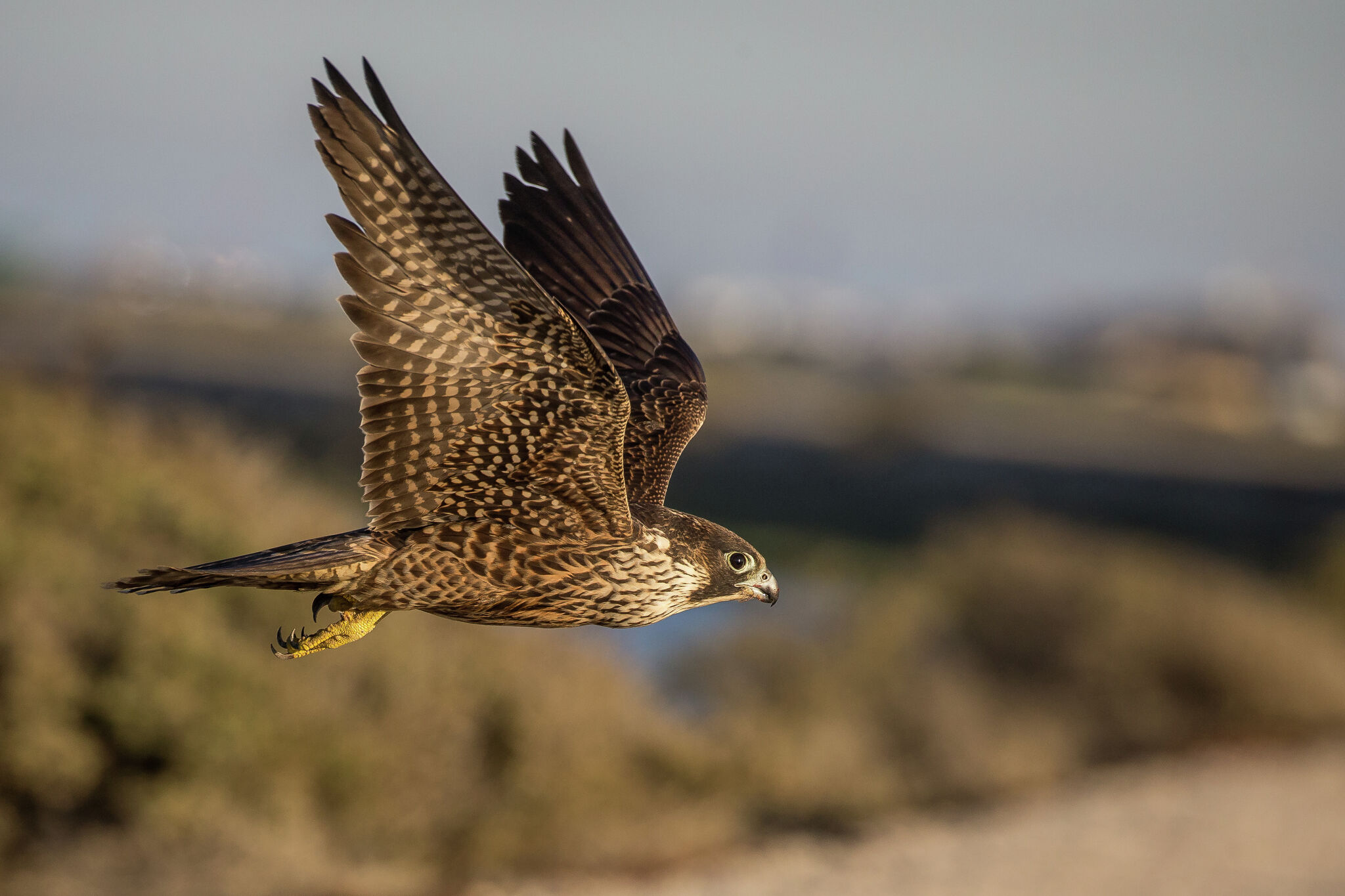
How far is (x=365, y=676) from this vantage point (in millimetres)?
10422

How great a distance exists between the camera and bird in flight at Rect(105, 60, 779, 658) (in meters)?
3.28

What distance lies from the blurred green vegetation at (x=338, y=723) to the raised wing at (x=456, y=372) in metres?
6.42

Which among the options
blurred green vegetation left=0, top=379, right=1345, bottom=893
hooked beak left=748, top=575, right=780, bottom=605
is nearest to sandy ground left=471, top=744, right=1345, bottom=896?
blurred green vegetation left=0, top=379, right=1345, bottom=893

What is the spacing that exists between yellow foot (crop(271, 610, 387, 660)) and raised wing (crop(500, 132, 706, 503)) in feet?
4.52

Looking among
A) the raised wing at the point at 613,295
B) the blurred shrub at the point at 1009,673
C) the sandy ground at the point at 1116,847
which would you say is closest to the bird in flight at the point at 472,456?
the raised wing at the point at 613,295

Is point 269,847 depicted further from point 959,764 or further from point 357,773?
point 959,764

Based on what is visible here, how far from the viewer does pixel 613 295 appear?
17.8 feet

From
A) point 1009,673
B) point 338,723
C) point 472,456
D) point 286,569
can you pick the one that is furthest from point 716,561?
point 1009,673

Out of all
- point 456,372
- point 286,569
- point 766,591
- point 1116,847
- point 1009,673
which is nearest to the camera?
point 286,569

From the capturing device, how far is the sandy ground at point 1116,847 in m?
15.1

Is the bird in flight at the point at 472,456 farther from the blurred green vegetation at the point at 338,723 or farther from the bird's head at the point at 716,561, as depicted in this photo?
the blurred green vegetation at the point at 338,723

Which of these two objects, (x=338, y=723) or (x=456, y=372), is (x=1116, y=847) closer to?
(x=338, y=723)

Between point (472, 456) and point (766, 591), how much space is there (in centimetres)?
95

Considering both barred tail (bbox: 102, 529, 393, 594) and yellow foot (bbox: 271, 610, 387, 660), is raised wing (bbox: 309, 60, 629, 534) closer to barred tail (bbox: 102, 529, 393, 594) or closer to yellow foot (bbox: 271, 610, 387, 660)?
barred tail (bbox: 102, 529, 393, 594)
